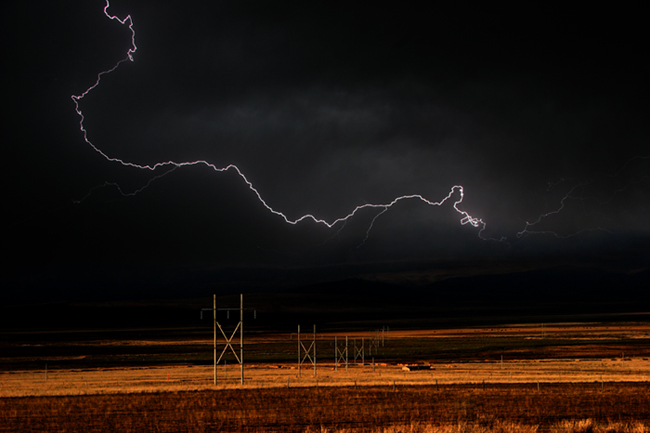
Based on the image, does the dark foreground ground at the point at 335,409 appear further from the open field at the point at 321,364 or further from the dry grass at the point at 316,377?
the open field at the point at 321,364

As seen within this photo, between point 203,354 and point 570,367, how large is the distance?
44732mm

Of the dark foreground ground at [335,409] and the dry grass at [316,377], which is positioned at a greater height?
the dark foreground ground at [335,409]

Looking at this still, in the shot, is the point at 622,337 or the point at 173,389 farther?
the point at 622,337

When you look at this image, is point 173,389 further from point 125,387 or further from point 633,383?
point 633,383

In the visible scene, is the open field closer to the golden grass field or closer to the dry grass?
the dry grass

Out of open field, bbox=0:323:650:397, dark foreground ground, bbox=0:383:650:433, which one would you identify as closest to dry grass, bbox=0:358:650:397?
open field, bbox=0:323:650:397

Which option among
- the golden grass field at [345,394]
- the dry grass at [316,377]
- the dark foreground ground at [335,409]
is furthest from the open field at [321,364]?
the dark foreground ground at [335,409]

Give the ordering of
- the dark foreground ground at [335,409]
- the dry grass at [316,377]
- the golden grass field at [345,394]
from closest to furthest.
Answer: the dark foreground ground at [335,409] → the golden grass field at [345,394] → the dry grass at [316,377]

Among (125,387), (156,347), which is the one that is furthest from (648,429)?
(156,347)

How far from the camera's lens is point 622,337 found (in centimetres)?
10262

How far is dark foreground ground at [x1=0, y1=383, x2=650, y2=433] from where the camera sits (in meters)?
25.7

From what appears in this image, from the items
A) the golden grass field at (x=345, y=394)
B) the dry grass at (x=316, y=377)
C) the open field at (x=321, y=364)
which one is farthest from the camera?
the open field at (x=321, y=364)

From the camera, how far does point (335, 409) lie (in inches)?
1198

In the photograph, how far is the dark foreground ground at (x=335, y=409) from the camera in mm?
25656
